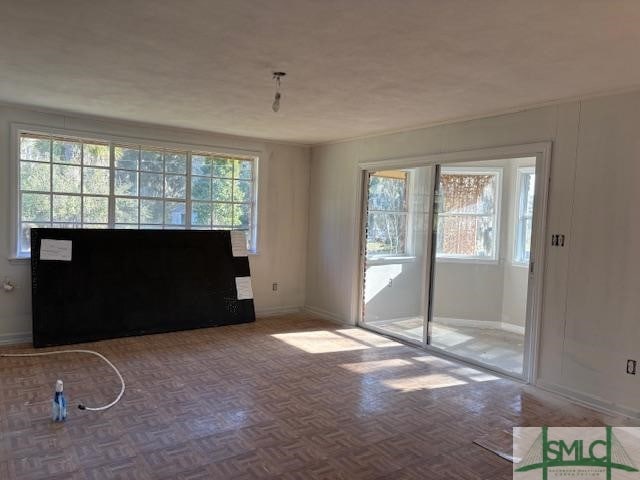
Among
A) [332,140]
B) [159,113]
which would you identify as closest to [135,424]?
[159,113]

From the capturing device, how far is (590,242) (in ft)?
12.0

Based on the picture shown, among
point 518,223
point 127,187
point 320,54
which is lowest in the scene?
point 518,223

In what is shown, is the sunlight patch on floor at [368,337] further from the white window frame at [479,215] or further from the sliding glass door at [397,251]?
the white window frame at [479,215]

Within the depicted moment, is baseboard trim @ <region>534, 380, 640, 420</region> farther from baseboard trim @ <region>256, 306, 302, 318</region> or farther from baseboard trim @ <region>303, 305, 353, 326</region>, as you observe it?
baseboard trim @ <region>256, 306, 302, 318</region>

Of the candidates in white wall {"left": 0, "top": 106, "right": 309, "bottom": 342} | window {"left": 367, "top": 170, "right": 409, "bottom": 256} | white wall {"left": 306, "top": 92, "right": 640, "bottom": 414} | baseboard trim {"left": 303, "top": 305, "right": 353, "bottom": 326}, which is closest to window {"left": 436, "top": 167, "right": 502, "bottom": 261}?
white wall {"left": 306, "top": 92, "right": 640, "bottom": 414}

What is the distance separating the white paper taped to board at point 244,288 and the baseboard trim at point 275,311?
0.42 meters

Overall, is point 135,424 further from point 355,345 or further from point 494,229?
point 494,229

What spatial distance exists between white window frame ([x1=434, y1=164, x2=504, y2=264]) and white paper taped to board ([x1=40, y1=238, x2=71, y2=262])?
394 cm

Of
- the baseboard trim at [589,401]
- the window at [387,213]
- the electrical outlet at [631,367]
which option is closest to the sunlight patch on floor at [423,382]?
the baseboard trim at [589,401]

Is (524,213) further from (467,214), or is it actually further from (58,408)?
(58,408)

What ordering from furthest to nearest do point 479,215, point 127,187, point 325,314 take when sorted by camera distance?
point 325,314, point 127,187, point 479,215

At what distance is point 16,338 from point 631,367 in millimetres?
5648

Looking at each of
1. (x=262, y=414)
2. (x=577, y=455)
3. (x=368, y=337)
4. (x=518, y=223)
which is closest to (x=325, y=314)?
(x=368, y=337)

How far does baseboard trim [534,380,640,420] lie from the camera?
3452mm
